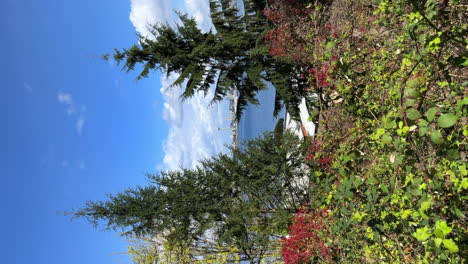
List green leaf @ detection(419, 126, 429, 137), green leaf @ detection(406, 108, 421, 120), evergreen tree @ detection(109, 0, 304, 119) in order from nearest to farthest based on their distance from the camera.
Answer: green leaf @ detection(419, 126, 429, 137) < green leaf @ detection(406, 108, 421, 120) < evergreen tree @ detection(109, 0, 304, 119)

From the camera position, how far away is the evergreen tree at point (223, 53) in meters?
14.1

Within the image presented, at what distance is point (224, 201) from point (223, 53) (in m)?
7.35

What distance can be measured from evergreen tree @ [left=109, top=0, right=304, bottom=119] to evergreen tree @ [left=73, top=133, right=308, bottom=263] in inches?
113

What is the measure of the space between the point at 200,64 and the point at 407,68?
11.1 metres

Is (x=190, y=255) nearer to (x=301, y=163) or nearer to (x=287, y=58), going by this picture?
(x=301, y=163)

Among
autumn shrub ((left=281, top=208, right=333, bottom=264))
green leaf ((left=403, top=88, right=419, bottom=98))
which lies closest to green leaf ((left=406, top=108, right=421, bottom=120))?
green leaf ((left=403, top=88, right=419, bottom=98))

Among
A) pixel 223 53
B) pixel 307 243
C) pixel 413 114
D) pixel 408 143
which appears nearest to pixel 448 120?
pixel 413 114

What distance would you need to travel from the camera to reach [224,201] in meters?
15.4

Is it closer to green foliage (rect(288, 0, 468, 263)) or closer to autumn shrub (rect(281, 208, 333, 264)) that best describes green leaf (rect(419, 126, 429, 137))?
green foliage (rect(288, 0, 468, 263))

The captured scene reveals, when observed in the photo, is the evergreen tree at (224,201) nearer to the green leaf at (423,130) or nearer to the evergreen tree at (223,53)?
the evergreen tree at (223,53)

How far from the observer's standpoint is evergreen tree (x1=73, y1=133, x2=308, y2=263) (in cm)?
1462

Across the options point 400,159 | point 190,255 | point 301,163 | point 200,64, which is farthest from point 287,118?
point 400,159

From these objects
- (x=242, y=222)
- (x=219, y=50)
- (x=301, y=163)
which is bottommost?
(x=242, y=222)

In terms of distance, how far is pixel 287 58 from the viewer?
12.9 m
